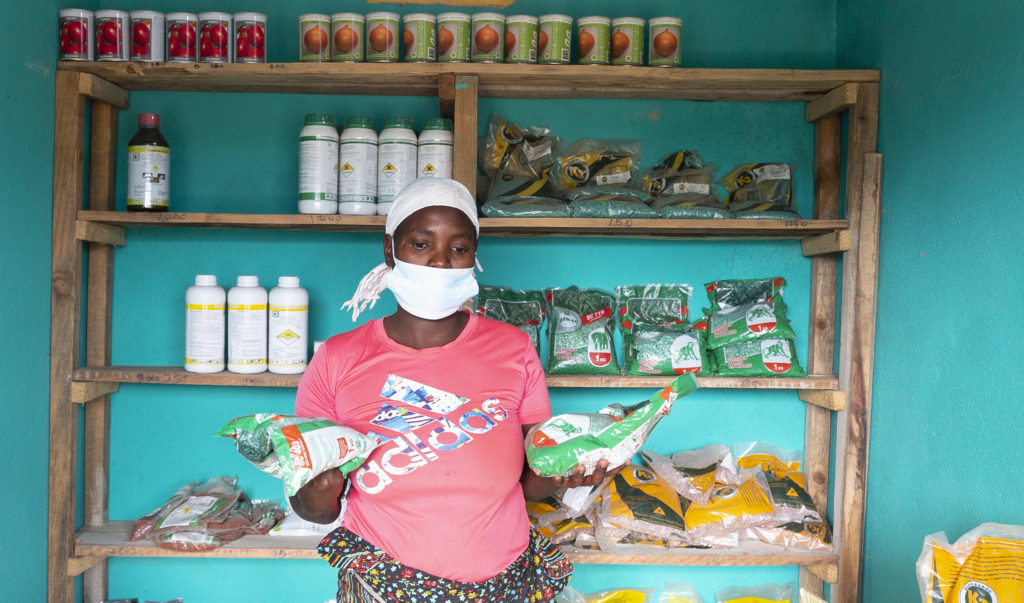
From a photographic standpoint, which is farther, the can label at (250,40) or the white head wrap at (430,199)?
the can label at (250,40)

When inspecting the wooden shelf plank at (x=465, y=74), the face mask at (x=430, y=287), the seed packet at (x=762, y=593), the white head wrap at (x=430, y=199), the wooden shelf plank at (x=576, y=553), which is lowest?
the seed packet at (x=762, y=593)

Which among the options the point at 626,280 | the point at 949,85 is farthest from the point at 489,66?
the point at 949,85

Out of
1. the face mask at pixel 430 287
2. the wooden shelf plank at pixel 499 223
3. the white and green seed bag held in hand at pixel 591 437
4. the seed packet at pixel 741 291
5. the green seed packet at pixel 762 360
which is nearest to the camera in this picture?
the white and green seed bag held in hand at pixel 591 437

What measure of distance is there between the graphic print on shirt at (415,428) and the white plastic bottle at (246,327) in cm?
86

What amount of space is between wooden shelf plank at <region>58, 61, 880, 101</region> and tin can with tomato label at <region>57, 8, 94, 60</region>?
0.04 meters

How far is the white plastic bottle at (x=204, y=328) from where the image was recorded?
2143mm

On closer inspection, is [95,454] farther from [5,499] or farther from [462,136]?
[462,136]

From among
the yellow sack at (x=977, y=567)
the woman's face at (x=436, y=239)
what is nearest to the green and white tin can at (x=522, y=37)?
the woman's face at (x=436, y=239)

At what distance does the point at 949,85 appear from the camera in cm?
175

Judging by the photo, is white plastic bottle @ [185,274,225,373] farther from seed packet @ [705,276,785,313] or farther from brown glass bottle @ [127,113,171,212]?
seed packet @ [705,276,785,313]

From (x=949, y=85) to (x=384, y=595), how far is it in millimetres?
1697

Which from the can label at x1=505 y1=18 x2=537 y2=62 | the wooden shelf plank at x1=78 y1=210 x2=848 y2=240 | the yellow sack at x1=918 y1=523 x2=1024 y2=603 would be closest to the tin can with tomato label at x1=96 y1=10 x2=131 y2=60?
the wooden shelf plank at x1=78 y1=210 x2=848 y2=240

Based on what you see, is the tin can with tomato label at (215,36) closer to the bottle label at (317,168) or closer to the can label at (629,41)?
the bottle label at (317,168)

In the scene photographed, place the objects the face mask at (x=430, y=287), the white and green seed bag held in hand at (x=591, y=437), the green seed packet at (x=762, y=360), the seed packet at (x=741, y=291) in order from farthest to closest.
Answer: the seed packet at (x=741, y=291) → the green seed packet at (x=762, y=360) → the face mask at (x=430, y=287) → the white and green seed bag held in hand at (x=591, y=437)
